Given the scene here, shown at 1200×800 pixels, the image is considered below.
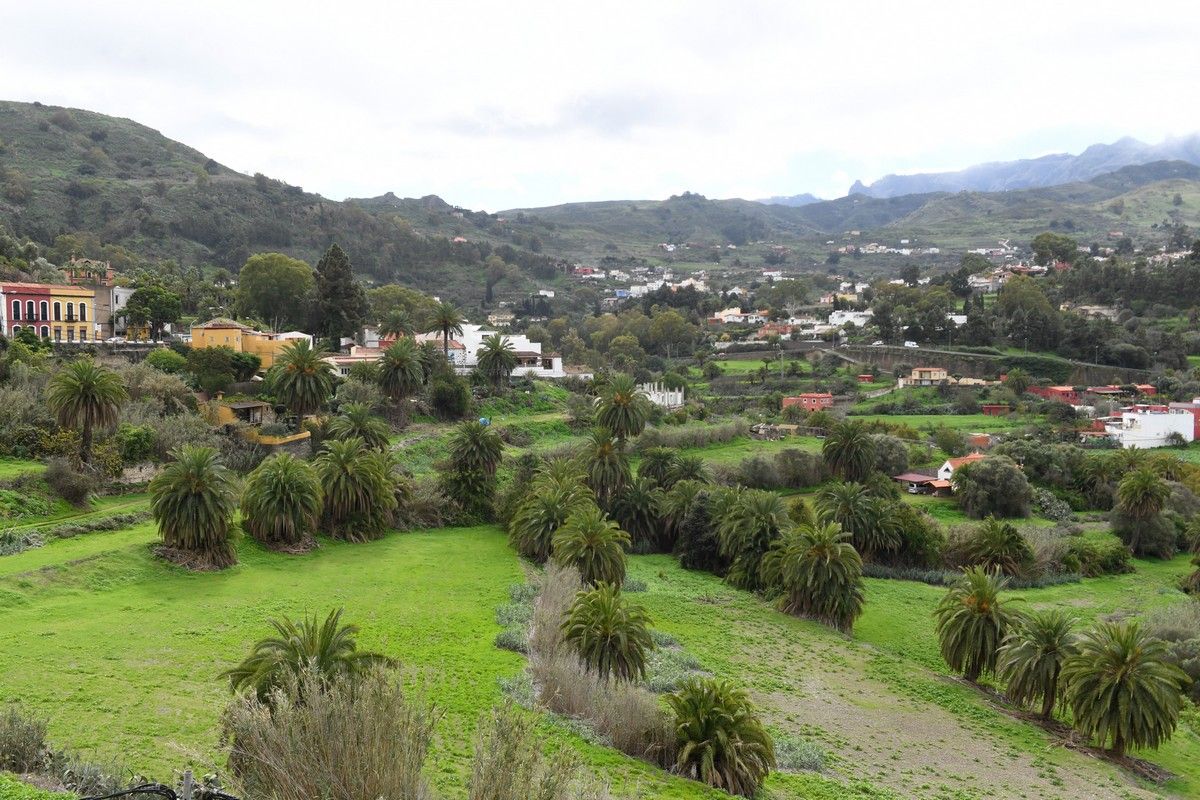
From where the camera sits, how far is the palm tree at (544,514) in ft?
119

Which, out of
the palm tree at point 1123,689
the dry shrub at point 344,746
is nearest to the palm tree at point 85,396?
the dry shrub at point 344,746

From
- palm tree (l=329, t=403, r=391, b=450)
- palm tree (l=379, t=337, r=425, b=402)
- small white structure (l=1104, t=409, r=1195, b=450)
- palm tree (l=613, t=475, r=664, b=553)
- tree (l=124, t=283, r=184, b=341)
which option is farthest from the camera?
small white structure (l=1104, t=409, r=1195, b=450)

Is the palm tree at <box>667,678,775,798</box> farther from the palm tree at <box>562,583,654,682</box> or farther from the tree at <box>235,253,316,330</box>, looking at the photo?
the tree at <box>235,253,316,330</box>

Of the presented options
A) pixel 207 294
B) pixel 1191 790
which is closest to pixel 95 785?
pixel 1191 790

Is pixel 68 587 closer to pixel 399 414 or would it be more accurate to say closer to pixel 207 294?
pixel 399 414

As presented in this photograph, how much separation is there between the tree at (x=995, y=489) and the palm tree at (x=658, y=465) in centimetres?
1767

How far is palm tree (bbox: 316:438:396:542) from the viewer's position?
3619 centimetres

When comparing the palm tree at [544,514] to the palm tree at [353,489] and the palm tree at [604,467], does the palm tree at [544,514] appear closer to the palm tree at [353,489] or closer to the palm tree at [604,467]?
the palm tree at [604,467]

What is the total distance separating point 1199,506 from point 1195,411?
19.7 m

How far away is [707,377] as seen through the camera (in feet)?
290

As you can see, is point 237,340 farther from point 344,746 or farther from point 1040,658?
point 344,746

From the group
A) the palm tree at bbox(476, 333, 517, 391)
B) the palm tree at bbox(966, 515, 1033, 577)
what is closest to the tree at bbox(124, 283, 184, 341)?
the palm tree at bbox(476, 333, 517, 391)

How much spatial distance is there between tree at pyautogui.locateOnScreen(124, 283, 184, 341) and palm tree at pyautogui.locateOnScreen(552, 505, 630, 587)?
3618 cm

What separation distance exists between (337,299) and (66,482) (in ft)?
104
